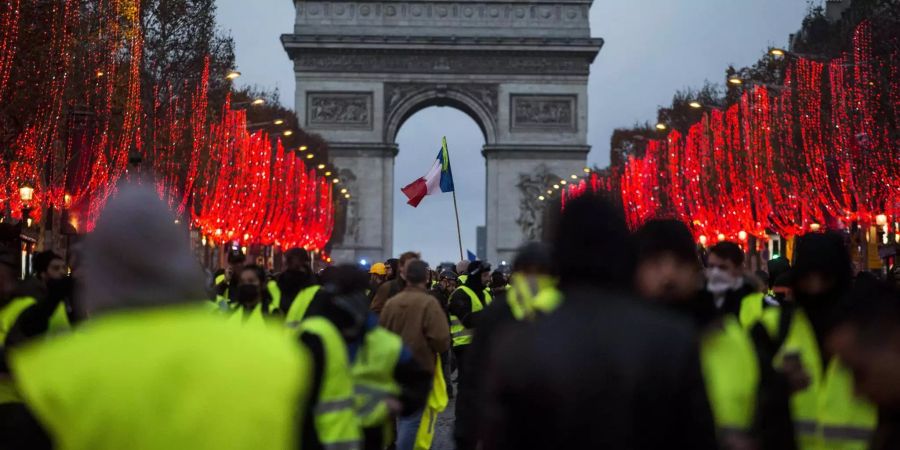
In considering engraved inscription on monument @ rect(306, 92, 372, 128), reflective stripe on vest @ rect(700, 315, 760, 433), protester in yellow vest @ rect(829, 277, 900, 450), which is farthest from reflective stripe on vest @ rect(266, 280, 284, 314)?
engraved inscription on monument @ rect(306, 92, 372, 128)

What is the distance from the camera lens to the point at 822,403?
704 centimetres

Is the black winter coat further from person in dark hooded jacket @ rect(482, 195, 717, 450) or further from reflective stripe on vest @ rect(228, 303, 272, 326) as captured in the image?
reflective stripe on vest @ rect(228, 303, 272, 326)

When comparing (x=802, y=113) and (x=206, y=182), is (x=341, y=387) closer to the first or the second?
(x=802, y=113)

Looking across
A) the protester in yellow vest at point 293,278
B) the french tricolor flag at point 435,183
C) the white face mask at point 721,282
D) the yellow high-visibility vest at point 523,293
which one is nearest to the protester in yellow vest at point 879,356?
the white face mask at point 721,282

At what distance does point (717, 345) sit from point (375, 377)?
8.40 ft

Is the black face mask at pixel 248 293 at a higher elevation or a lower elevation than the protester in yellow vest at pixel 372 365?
higher

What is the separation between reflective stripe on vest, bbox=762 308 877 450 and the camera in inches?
265

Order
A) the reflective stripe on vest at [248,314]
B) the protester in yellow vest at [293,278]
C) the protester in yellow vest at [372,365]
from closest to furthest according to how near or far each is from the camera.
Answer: the protester in yellow vest at [372,365] → the reflective stripe on vest at [248,314] → the protester in yellow vest at [293,278]

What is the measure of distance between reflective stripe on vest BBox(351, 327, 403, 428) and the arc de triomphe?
3107 inches

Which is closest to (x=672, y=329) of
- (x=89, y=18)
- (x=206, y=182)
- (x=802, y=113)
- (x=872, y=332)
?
(x=872, y=332)

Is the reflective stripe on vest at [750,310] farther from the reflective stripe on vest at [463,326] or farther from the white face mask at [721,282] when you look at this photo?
the reflective stripe on vest at [463,326]

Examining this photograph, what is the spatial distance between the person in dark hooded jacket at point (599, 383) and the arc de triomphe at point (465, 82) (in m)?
82.9

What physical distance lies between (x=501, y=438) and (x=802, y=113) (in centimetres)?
4591

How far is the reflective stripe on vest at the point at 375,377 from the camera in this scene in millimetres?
8703
